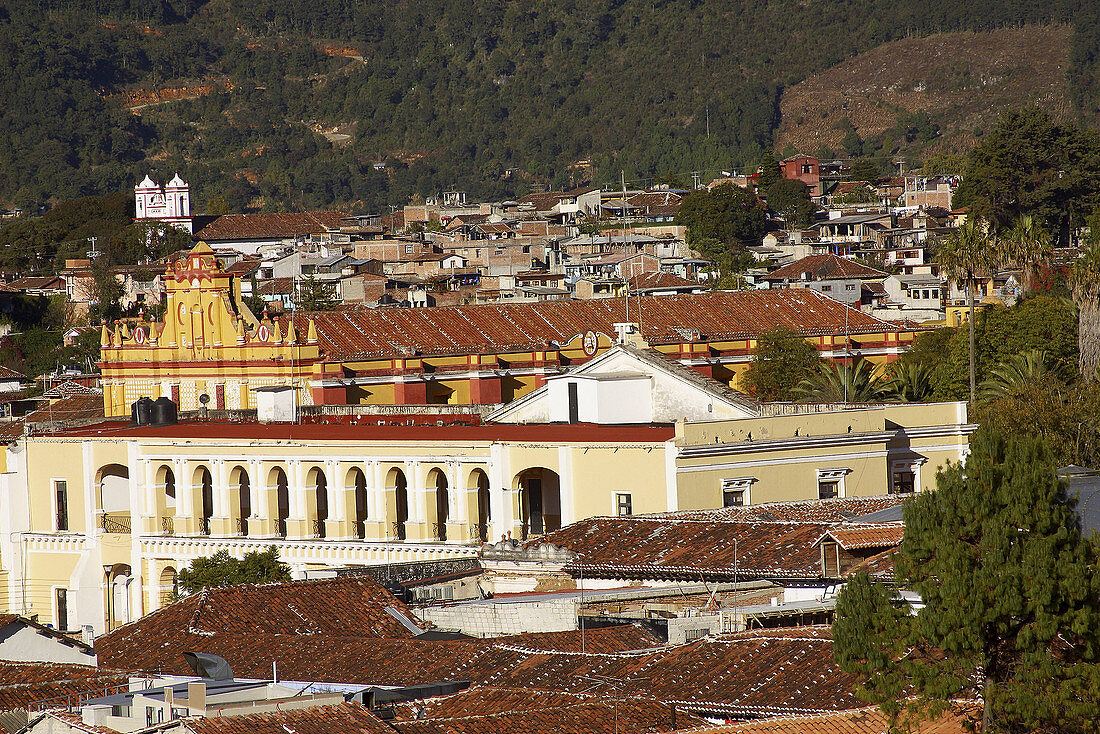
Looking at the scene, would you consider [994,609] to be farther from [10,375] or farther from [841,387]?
[10,375]

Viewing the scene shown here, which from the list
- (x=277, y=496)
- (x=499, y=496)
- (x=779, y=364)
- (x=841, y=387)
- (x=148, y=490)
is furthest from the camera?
(x=779, y=364)

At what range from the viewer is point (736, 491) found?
35531mm

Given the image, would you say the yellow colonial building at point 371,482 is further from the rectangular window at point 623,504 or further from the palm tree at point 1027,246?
the palm tree at point 1027,246

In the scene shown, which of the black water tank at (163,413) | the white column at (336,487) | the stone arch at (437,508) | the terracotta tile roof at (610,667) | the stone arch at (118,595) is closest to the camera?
the terracotta tile roof at (610,667)

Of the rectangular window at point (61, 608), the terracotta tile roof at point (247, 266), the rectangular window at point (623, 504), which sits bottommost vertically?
the rectangular window at point (61, 608)

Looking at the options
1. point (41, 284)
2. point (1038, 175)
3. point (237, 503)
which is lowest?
point (237, 503)

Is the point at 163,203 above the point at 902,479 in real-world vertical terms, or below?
above

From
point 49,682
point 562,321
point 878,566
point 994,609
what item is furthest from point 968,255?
point 994,609

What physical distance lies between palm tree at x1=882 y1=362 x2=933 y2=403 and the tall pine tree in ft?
115

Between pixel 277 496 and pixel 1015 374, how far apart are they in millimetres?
21298

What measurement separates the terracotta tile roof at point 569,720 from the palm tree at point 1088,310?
38408mm

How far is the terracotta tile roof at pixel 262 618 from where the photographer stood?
2552 centimetres

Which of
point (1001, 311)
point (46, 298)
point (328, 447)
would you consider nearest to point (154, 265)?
point (46, 298)

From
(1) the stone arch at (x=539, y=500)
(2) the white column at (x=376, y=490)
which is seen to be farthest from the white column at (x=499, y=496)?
(2) the white column at (x=376, y=490)
